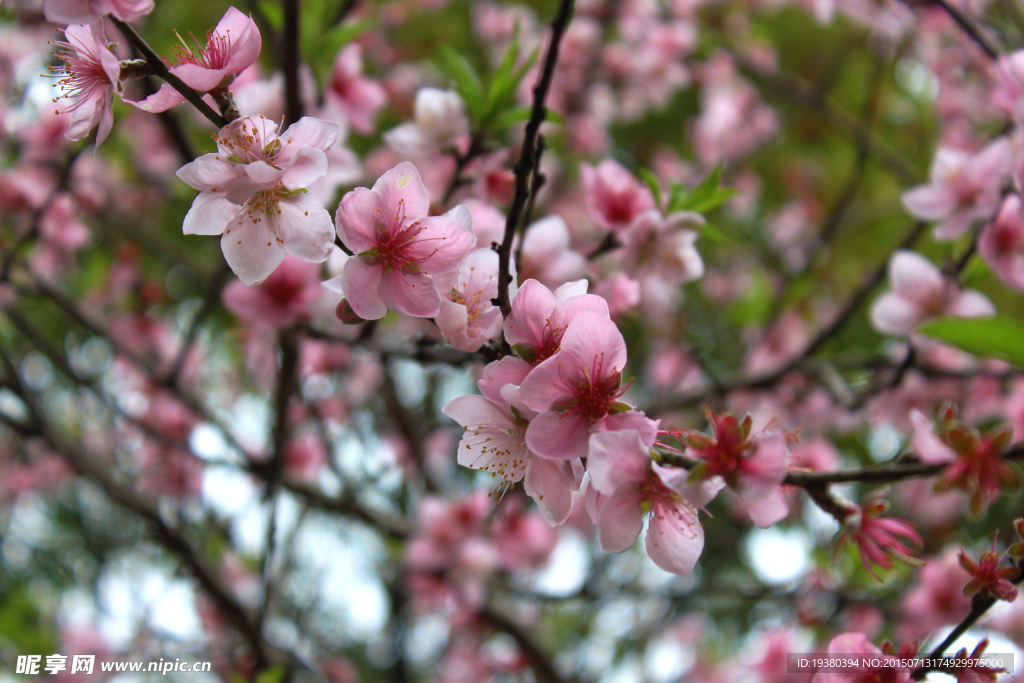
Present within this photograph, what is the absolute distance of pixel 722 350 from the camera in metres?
3.44

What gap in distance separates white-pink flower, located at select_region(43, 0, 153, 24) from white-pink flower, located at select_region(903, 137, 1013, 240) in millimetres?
1547

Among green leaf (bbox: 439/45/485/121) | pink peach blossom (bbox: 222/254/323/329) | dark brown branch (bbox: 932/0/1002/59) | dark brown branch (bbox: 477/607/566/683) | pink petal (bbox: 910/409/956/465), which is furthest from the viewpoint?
dark brown branch (bbox: 477/607/566/683)

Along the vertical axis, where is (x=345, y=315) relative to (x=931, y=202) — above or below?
below

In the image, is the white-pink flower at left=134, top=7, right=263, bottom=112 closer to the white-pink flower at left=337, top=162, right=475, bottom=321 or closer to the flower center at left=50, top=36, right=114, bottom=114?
the flower center at left=50, top=36, right=114, bottom=114

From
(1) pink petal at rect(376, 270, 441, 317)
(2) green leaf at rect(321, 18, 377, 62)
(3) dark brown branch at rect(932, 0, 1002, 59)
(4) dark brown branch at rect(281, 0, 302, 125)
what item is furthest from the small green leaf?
(3) dark brown branch at rect(932, 0, 1002, 59)

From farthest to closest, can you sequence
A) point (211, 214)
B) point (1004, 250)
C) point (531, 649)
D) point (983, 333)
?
1. point (531, 649)
2. point (1004, 250)
3. point (211, 214)
4. point (983, 333)

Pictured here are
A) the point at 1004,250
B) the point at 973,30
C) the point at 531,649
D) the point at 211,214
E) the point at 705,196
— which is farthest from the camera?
the point at 531,649

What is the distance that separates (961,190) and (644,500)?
1.17 meters

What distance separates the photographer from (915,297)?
1521 mm

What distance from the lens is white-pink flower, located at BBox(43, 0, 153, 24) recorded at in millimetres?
745

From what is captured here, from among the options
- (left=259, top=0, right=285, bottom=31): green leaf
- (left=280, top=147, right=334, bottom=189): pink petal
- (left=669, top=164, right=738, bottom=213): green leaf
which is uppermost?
(left=259, top=0, right=285, bottom=31): green leaf

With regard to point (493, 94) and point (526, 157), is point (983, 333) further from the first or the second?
point (493, 94)

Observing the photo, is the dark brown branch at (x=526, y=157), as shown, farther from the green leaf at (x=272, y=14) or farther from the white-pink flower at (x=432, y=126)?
the green leaf at (x=272, y=14)

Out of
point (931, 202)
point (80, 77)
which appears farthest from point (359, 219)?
point (931, 202)
